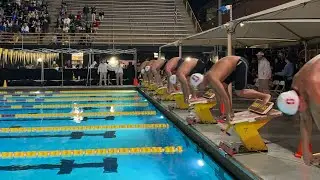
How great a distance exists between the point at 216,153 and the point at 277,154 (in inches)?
35.7

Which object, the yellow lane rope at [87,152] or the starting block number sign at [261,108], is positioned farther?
the yellow lane rope at [87,152]

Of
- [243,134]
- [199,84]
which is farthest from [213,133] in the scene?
[243,134]

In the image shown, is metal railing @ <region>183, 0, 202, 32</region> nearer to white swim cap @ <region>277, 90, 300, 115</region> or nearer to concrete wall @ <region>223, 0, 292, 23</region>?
concrete wall @ <region>223, 0, 292, 23</region>

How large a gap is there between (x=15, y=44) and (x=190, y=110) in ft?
49.5

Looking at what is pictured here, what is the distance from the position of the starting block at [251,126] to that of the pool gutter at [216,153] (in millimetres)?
160

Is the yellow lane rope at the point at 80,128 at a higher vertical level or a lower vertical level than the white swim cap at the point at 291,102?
lower

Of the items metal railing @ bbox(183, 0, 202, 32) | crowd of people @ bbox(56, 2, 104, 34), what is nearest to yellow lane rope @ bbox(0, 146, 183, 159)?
crowd of people @ bbox(56, 2, 104, 34)

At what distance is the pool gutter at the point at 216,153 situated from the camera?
4648 millimetres

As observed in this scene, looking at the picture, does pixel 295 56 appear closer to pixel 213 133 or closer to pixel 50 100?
pixel 50 100

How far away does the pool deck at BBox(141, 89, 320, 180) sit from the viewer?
4324 mm

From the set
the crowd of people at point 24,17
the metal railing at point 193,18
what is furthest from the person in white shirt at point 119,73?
the metal railing at point 193,18

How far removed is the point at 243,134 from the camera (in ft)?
17.3

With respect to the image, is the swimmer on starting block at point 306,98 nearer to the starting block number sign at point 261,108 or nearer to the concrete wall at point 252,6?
Result: the starting block number sign at point 261,108

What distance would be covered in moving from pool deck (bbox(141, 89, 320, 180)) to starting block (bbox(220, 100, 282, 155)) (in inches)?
4.3
